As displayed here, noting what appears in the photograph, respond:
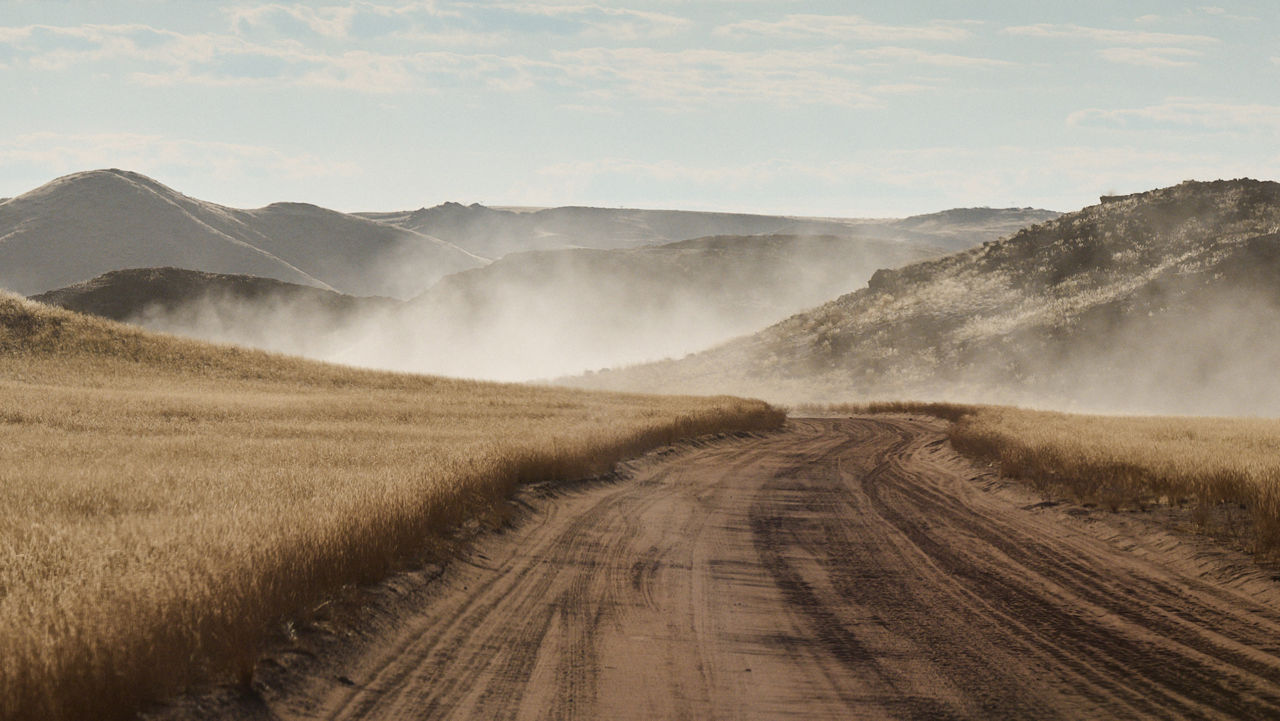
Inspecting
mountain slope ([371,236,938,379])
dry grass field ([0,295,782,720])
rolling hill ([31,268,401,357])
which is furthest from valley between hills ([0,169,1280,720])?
rolling hill ([31,268,401,357])

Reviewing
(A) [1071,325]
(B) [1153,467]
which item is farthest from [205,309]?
(B) [1153,467]

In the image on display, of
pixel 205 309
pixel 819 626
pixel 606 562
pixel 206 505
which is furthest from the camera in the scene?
pixel 205 309

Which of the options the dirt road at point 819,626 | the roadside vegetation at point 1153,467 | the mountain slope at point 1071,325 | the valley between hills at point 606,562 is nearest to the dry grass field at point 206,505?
the valley between hills at point 606,562

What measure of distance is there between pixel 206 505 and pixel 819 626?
7977 millimetres

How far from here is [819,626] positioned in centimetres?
894

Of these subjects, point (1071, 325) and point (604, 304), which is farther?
point (604, 304)

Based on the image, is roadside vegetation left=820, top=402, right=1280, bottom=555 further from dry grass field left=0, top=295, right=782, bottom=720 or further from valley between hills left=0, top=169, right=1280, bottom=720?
dry grass field left=0, top=295, right=782, bottom=720

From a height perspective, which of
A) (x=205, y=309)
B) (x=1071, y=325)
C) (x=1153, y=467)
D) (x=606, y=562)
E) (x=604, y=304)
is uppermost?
(x=604, y=304)

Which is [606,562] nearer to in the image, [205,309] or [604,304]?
[604,304]

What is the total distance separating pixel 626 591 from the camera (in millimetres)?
A: 10242

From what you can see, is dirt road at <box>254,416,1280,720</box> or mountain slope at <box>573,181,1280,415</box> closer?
dirt road at <box>254,416,1280,720</box>

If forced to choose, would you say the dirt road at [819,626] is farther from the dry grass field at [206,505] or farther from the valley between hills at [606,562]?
the dry grass field at [206,505]

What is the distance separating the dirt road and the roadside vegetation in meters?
1.18

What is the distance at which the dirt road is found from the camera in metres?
6.79
